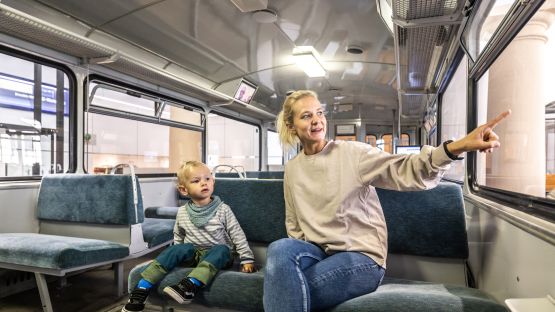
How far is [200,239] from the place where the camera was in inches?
87.7

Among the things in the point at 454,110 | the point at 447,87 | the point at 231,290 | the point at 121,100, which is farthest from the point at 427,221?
the point at 121,100

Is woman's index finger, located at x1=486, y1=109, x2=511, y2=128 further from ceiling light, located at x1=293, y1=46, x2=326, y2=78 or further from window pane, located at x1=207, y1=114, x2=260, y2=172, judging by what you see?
window pane, located at x1=207, y1=114, x2=260, y2=172

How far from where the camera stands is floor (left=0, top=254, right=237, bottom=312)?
2.73 metres

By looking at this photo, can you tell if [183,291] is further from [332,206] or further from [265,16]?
[265,16]

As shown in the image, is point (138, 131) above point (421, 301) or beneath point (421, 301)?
above

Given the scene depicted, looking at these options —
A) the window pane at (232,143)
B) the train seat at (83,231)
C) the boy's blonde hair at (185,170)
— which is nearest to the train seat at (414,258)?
the boy's blonde hair at (185,170)

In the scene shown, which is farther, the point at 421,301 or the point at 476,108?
the point at 476,108

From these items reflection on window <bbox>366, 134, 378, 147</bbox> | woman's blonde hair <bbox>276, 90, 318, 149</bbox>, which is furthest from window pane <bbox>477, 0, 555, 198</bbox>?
reflection on window <bbox>366, 134, 378, 147</bbox>

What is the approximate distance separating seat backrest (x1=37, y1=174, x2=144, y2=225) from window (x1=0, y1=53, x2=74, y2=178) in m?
0.26

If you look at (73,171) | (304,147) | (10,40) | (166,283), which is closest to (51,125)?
(73,171)

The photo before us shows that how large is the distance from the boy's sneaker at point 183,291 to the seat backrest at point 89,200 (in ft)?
4.22

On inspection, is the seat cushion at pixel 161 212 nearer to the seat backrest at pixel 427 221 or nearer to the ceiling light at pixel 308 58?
the ceiling light at pixel 308 58

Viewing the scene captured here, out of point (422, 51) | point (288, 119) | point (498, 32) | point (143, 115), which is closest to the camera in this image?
point (498, 32)

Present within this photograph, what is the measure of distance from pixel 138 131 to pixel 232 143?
111 inches
